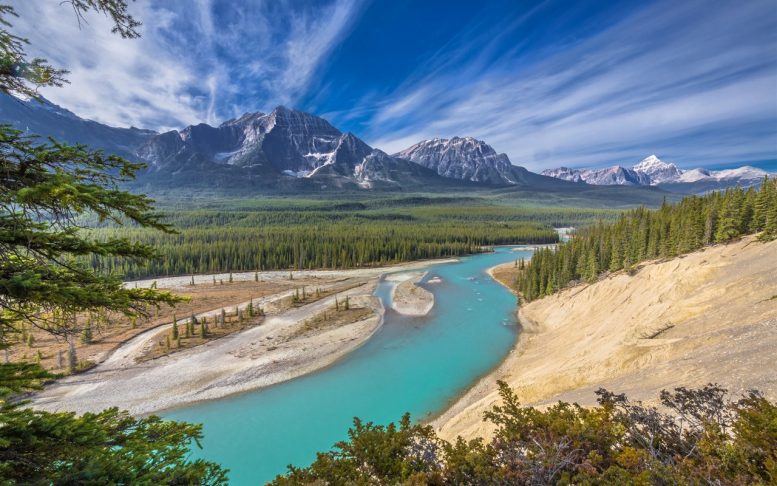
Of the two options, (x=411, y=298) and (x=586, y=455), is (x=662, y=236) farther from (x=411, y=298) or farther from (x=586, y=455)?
(x=586, y=455)

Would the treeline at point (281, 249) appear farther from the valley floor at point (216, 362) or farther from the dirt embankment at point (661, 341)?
the dirt embankment at point (661, 341)

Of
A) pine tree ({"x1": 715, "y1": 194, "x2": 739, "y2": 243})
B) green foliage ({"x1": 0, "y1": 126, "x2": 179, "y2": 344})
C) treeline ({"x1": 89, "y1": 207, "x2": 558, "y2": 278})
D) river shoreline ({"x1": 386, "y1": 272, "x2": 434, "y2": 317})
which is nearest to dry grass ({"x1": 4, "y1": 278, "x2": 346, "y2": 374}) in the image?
green foliage ({"x1": 0, "y1": 126, "x2": 179, "y2": 344})

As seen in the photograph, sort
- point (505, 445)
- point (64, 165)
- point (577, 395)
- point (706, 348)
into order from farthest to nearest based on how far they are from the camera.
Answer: point (577, 395)
point (706, 348)
point (505, 445)
point (64, 165)

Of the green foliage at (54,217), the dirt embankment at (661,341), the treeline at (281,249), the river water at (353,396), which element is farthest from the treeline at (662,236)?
the treeline at (281,249)

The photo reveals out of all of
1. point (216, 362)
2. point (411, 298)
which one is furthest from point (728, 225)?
point (216, 362)

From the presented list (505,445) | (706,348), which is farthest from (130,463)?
(706,348)

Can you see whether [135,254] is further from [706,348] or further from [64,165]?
[706,348]

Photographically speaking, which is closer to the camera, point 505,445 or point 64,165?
point 64,165
